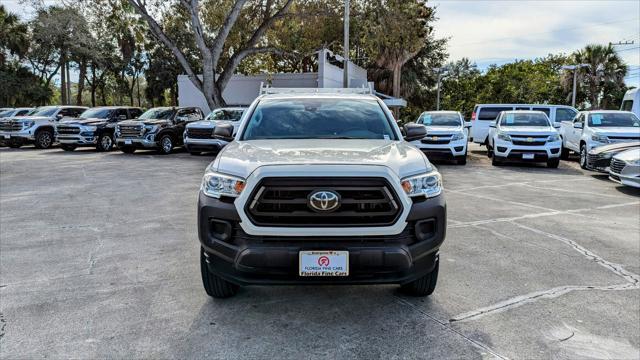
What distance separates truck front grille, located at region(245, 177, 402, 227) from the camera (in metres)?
3.45

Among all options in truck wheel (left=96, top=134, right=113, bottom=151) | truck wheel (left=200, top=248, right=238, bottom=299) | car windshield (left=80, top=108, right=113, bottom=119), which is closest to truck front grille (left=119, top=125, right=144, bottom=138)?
truck wheel (left=96, top=134, right=113, bottom=151)

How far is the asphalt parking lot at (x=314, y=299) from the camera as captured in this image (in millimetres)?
3412

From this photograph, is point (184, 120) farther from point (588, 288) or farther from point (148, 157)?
point (588, 288)

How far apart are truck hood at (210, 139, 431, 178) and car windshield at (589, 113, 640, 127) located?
1294 centimetres

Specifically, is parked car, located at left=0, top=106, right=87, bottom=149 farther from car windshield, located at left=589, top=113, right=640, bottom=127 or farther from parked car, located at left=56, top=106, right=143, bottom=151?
car windshield, located at left=589, top=113, right=640, bottom=127

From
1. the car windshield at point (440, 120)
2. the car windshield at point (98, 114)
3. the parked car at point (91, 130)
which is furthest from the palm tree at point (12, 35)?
the car windshield at point (440, 120)

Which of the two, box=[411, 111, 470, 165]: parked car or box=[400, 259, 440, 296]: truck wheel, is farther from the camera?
box=[411, 111, 470, 165]: parked car

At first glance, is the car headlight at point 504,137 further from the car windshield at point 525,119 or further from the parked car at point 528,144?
the car windshield at point 525,119

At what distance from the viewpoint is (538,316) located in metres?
3.93

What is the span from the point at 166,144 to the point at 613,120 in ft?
49.4

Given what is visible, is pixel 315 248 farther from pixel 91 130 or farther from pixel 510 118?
pixel 91 130

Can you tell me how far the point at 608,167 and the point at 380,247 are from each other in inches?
404

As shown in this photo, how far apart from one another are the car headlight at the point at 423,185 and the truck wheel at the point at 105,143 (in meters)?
18.1

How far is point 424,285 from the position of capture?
4121 millimetres
